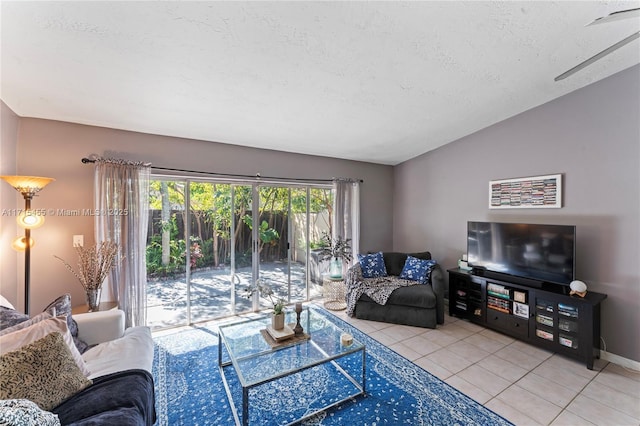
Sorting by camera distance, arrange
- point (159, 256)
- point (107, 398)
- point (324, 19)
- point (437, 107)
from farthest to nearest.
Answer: point (159, 256) → point (437, 107) → point (324, 19) → point (107, 398)

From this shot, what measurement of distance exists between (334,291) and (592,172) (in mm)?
3381

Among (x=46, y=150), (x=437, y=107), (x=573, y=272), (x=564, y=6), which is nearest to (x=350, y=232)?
(x=437, y=107)

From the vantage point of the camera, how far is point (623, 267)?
2.57 m

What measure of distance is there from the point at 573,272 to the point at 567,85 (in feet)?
6.28

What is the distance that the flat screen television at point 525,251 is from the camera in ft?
8.97

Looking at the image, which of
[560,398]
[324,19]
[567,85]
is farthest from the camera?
[567,85]

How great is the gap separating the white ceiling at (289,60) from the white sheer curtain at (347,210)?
141cm

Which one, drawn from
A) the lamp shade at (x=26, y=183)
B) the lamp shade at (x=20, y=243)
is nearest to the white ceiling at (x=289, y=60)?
the lamp shade at (x=26, y=183)

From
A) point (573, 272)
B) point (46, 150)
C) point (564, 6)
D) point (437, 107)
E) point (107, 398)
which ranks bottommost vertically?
point (107, 398)

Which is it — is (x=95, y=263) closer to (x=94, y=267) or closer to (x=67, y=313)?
(x=94, y=267)

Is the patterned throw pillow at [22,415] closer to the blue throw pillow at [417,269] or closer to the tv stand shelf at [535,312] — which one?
the blue throw pillow at [417,269]

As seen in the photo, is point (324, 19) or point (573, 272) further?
point (573, 272)

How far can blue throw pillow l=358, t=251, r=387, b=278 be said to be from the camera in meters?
3.97

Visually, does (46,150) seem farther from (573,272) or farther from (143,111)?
(573,272)
